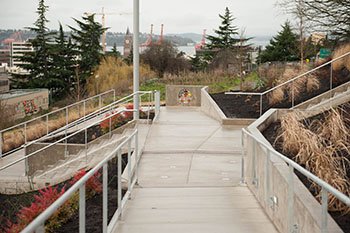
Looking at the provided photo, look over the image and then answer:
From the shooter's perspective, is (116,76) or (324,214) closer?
(324,214)

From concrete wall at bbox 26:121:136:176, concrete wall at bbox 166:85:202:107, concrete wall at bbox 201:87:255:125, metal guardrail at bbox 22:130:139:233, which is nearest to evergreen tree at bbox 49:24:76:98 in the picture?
concrete wall at bbox 166:85:202:107

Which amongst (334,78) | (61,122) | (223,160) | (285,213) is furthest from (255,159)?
(61,122)

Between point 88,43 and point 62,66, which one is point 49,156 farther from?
point 88,43

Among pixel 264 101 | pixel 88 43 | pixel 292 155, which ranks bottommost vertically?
pixel 292 155

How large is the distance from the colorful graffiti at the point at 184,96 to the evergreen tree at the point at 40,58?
38.0 meters

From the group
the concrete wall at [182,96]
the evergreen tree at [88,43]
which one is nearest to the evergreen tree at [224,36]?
the evergreen tree at [88,43]

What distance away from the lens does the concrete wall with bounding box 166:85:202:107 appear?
825 inches

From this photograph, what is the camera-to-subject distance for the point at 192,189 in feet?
23.2

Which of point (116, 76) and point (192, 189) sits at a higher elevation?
point (116, 76)

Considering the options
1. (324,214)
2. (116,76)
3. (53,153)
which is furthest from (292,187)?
(116,76)

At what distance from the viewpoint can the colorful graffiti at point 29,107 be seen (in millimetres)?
41672

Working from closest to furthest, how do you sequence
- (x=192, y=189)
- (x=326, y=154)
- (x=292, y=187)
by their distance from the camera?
(x=292, y=187), (x=326, y=154), (x=192, y=189)

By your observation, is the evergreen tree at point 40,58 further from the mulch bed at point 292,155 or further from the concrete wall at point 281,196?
the concrete wall at point 281,196

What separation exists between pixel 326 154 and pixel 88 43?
189 ft
